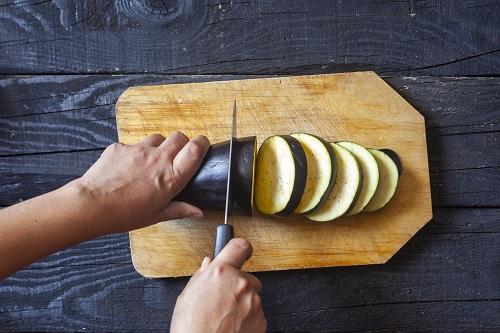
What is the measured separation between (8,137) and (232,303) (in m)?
1.22

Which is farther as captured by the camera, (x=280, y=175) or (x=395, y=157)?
(x=395, y=157)

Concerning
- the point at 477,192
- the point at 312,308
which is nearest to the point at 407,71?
the point at 477,192

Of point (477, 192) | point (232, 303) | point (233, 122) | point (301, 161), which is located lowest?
point (232, 303)

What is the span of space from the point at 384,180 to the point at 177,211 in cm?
77

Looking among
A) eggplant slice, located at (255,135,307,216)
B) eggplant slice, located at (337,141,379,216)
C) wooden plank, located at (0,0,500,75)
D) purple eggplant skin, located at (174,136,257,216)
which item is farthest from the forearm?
eggplant slice, located at (337,141,379,216)

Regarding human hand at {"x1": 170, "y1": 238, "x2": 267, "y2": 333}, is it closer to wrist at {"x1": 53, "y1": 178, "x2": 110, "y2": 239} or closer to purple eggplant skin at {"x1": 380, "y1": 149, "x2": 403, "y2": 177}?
wrist at {"x1": 53, "y1": 178, "x2": 110, "y2": 239}

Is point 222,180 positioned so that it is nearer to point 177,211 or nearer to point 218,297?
point 177,211

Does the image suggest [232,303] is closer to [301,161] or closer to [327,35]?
[301,161]

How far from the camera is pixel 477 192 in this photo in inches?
90.0

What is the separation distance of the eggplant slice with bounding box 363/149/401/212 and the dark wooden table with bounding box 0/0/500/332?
0.24 m

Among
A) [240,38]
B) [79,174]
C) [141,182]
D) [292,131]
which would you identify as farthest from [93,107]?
[292,131]

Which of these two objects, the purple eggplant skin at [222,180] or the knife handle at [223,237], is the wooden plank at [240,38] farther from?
the knife handle at [223,237]

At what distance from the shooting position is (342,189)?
2090 mm

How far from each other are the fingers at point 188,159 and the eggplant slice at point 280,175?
0.21m
